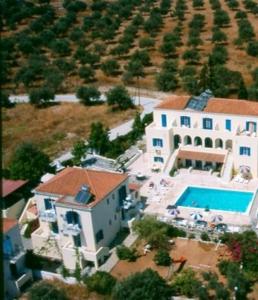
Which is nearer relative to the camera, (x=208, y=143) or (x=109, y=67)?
(x=208, y=143)

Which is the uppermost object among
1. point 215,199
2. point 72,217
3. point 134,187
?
point 72,217

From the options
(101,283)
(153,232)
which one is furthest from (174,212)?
(101,283)

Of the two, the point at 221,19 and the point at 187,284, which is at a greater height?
the point at 221,19

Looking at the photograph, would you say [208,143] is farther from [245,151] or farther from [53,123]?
[53,123]

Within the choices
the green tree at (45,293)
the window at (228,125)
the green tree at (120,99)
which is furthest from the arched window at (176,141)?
the green tree at (45,293)

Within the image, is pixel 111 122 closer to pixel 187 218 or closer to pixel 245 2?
pixel 187 218

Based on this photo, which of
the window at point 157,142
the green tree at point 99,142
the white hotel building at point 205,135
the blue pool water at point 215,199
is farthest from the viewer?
the green tree at point 99,142

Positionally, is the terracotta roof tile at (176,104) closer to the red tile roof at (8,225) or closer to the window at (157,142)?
the window at (157,142)

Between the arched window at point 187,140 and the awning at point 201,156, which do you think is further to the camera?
the arched window at point 187,140
